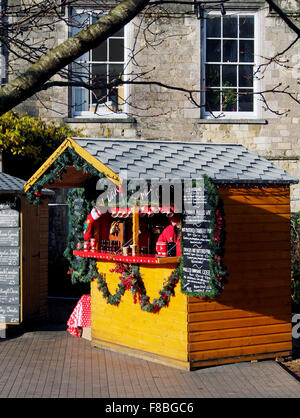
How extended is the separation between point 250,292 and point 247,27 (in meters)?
10.3

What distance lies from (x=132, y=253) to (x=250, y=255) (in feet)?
5.29

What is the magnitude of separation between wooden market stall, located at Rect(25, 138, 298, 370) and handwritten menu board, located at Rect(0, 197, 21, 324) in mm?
1639

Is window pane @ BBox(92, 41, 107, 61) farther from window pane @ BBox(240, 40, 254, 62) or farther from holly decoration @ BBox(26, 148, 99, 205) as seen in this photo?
holly decoration @ BBox(26, 148, 99, 205)

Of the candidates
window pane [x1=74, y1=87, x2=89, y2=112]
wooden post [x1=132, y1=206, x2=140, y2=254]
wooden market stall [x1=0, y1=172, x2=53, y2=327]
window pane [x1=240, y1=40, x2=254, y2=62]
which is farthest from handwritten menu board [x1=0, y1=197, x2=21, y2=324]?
window pane [x1=240, y1=40, x2=254, y2=62]

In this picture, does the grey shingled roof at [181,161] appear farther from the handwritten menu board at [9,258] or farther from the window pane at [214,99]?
the window pane at [214,99]

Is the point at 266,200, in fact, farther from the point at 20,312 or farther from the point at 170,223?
the point at 20,312

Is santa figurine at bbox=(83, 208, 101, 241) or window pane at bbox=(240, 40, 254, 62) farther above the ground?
window pane at bbox=(240, 40, 254, 62)

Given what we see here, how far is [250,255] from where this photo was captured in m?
9.62

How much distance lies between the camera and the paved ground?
27.2ft

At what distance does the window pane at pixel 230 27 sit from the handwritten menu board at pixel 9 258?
330 inches

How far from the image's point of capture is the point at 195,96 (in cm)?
1744

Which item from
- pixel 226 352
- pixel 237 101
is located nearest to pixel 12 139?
pixel 237 101

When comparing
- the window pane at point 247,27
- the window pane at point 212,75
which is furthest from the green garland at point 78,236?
the window pane at point 247,27

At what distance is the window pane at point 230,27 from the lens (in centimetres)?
1800
